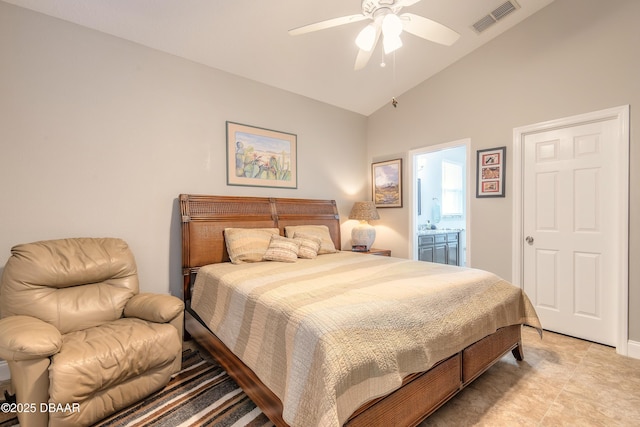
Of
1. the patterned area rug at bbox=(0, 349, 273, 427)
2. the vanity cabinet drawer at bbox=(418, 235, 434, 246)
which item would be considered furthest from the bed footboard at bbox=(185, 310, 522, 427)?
the vanity cabinet drawer at bbox=(418, 235, 434, 246)

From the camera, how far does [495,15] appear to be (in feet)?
9.41

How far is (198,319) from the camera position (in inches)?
95.7

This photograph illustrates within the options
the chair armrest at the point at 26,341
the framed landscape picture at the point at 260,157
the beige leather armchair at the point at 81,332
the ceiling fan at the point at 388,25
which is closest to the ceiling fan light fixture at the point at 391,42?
the ceiling fan at the point at 388,25

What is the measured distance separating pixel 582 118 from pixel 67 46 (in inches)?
180

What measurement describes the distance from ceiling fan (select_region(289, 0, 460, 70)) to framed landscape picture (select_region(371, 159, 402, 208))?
221 cm

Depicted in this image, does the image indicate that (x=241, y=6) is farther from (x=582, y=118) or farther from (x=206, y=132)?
(x=582, y=118)

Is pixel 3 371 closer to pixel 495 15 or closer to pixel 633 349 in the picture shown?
pixel 633 349

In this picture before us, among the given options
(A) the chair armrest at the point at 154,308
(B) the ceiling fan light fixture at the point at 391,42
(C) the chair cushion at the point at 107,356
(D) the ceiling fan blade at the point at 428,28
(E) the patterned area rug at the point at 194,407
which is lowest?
(E) the patterned area rug at the point at 194,407

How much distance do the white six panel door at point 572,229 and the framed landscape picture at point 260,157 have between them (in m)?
2.69

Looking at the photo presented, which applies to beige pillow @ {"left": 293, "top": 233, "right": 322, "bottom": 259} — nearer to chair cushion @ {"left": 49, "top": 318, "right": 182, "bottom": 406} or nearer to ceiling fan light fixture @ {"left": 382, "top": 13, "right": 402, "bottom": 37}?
chair cushion @ {"left": 49, "top": 318, "right": 182, "bottom": 406}

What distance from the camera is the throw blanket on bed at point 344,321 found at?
117cm

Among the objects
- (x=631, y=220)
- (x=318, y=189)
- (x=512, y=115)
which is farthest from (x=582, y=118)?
(x=318, y=189)

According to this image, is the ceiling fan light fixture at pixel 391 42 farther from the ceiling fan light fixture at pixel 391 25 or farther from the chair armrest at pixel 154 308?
the chair armrest at pixel 154 308

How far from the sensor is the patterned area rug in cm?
164
